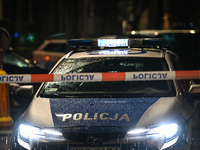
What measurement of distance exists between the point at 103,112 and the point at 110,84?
119 cm

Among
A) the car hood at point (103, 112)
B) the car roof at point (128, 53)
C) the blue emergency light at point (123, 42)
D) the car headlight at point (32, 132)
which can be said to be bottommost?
the car headlight at point (32, 132)

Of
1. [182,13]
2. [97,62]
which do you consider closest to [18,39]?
[182,13]

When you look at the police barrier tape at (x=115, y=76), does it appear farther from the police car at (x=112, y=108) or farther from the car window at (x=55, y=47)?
the car window at (x=55, y=47)

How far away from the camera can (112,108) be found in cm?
512

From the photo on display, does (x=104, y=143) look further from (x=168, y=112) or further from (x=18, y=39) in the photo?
(x=18, y=39)

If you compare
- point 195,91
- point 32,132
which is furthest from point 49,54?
point 32,132

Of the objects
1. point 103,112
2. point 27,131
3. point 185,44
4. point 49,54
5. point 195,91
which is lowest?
point 49,54

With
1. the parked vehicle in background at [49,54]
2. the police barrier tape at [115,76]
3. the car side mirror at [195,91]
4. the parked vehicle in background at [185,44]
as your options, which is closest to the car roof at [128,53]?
the police barrier tape at [115,76]

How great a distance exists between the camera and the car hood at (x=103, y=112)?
15.9 feet

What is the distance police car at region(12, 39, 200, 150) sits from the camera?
468 centimetres

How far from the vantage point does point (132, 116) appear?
16.1ft

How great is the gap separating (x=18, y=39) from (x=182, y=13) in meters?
13.5

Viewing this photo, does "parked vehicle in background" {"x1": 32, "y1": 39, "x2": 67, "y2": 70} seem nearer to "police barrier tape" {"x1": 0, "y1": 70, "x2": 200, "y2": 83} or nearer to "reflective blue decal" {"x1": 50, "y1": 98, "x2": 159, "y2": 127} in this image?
"police barrier tape" {"x1": 0, "y1": 70, "x2": 200, "y2": 83}

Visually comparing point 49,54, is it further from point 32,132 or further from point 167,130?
point 167,130
